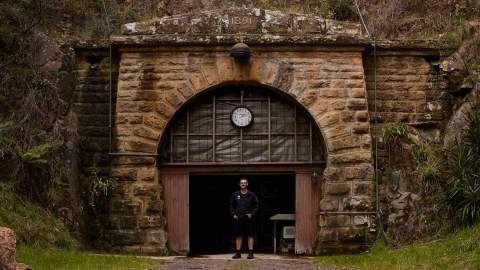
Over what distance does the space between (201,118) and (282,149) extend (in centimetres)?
165

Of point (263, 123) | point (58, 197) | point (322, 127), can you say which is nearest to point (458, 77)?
point (322, 127)

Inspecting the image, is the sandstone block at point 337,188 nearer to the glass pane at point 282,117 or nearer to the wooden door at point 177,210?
the glass pane at point 282,117

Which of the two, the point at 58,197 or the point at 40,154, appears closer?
the point at 40,154

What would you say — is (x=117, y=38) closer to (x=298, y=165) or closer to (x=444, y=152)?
(x=298, y=165)

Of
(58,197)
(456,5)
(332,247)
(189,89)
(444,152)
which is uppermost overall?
(456,5)

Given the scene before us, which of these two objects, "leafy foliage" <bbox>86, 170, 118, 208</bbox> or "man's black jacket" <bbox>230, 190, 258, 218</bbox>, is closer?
"man's black jacket" <bbox>230, 190, 258, 218</bbox>

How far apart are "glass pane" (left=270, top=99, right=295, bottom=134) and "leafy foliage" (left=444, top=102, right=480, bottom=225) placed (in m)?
3.05

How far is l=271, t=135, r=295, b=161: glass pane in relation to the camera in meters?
14.2

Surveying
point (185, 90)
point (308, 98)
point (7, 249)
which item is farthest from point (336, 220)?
point (7, 249)

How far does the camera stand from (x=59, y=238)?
40.0 ft

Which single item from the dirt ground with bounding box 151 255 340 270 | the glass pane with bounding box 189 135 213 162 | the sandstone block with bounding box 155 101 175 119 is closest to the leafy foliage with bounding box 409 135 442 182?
the dirt ground with bounding box 151 255 340 270

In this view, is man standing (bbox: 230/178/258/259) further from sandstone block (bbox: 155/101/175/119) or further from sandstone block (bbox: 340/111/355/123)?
sandstone block (bbox: 340/111/355/123)

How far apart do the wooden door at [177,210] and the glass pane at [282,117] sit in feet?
6.37

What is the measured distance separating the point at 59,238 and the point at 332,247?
4737 millimetres
